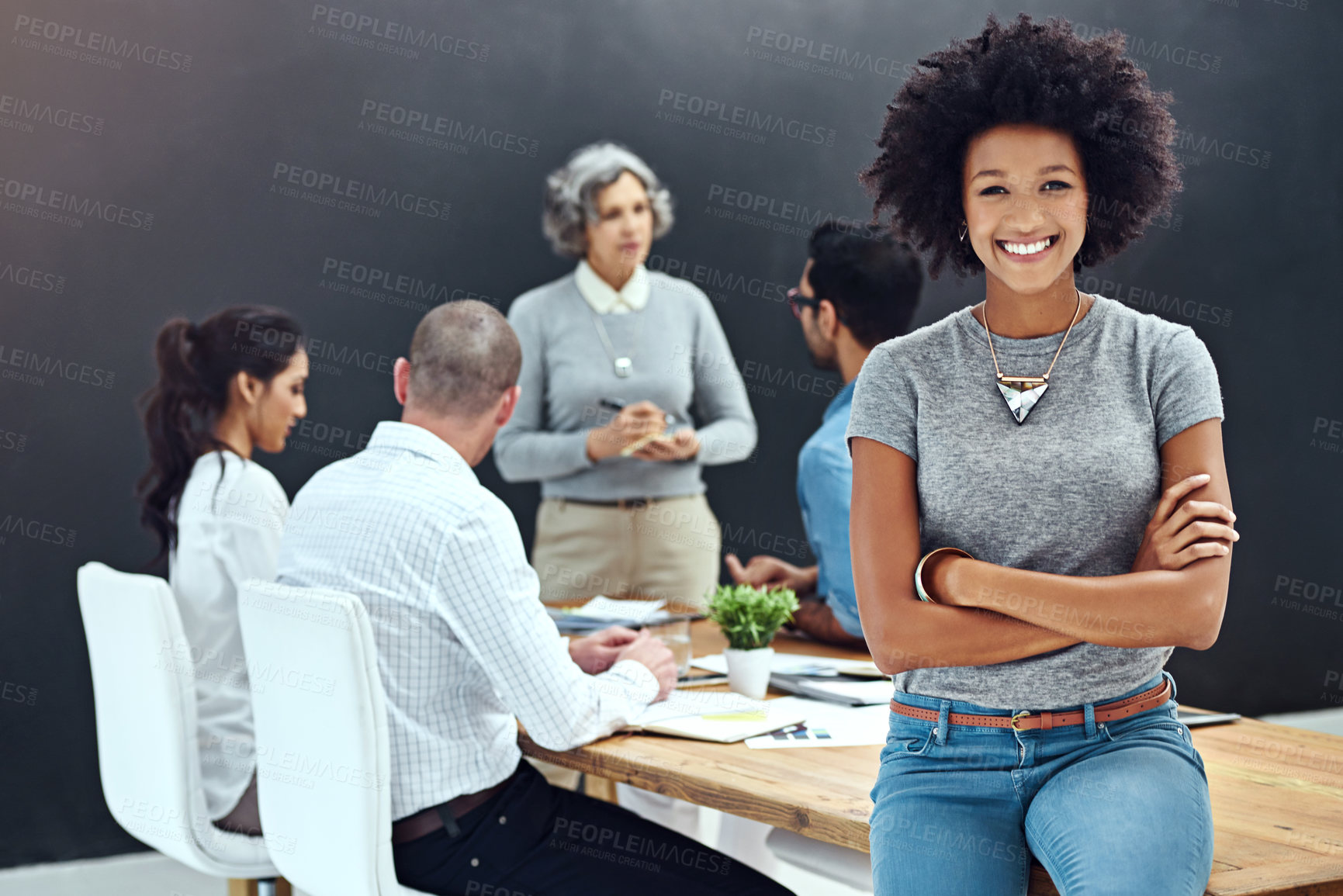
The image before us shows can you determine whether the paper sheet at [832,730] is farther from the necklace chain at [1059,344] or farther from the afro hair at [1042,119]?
the afro hair at [1042,119]

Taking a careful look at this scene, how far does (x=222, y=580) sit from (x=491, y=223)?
80.2 inches

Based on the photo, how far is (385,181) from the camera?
388cm

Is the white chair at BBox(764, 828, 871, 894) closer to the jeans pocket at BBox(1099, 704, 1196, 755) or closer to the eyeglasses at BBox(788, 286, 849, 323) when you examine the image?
the jeans pocket at BBox(1099, 704, 1196, 755)

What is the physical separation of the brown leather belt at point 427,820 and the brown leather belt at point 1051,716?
78cm

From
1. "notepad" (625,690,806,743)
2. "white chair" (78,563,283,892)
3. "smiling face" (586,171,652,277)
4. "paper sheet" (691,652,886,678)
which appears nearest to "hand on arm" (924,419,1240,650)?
"notepad" (625,690,806,743)

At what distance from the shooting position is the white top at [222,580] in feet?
7.65

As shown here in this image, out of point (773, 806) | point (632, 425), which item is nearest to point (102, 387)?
point (632, 425)

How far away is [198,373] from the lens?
2.67m

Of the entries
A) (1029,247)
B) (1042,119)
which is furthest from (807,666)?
(1042,119)

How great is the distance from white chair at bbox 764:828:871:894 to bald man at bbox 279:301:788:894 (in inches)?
6.6

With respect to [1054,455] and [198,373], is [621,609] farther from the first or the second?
[1054,455]

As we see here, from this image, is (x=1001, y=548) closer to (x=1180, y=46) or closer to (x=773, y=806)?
A: (x=773, y=806)

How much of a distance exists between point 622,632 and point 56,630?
2.07 m

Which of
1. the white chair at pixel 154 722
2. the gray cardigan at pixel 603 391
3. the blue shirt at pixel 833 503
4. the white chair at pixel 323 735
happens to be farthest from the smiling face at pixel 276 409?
the blue shirt at pixel 833 503
